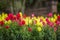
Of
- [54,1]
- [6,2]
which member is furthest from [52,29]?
[54,1]

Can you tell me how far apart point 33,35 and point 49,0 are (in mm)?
10488

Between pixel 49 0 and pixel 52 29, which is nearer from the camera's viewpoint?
pixel 52 29

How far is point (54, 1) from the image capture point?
629 inches

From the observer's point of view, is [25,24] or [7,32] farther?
[25,24]

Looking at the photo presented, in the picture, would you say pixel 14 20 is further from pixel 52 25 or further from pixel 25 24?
pixel 52 25

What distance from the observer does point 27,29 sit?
5.67m

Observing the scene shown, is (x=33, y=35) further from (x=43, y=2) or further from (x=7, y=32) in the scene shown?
(x=43, y=2)

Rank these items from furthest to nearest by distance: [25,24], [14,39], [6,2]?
[6,2]
[25,24]
[14,39]

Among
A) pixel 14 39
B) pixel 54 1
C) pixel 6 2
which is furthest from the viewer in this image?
pixel 54 1

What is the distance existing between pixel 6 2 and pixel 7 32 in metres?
5.48

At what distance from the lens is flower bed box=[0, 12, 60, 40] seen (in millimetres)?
5504

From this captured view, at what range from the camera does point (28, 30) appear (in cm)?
565

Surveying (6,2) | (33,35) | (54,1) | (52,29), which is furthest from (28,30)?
(54,1)

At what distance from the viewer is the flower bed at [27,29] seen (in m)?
5.50
